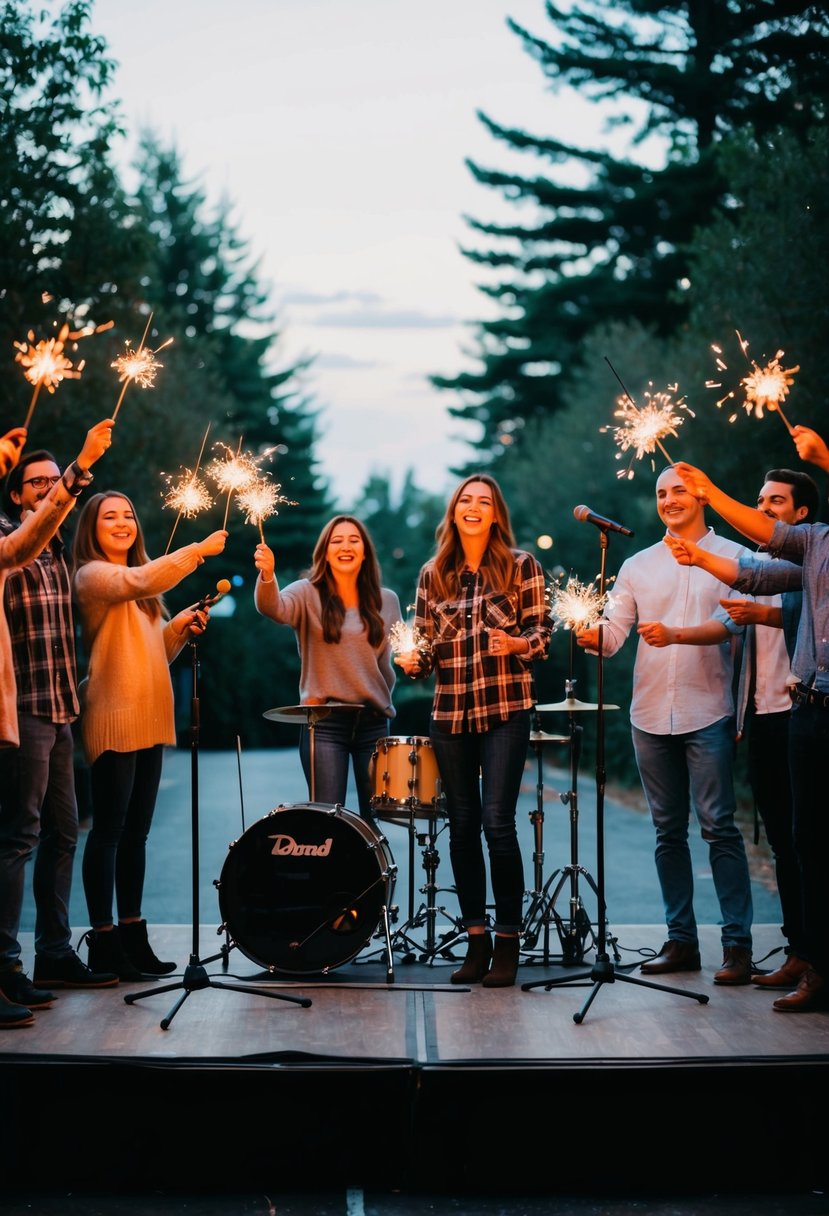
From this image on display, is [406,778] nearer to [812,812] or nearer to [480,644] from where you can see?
[480,644]

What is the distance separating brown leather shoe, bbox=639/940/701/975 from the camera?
5.90m

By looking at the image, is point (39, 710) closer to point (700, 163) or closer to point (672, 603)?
point (672, 603)

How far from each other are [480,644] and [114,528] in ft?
5.44

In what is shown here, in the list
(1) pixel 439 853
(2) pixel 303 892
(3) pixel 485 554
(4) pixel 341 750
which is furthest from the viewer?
(1) pixel 439 853

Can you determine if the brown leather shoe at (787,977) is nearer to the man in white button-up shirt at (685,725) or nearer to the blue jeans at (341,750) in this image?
the man in white button-up shirt at (685,725)

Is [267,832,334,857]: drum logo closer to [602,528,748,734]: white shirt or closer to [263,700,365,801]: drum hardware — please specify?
[263,700,365,801]: drum hardware

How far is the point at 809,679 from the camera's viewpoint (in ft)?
16.6

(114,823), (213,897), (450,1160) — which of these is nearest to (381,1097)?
(450,1160)

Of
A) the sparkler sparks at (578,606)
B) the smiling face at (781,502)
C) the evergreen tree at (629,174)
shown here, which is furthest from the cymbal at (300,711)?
the evergreen tree at (629,174)

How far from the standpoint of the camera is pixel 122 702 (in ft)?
19.0

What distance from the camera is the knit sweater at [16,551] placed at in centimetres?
497

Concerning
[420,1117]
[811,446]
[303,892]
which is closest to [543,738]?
[303,892]

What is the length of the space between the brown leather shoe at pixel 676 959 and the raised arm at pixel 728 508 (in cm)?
190

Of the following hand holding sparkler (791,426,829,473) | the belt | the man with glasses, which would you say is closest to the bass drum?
the man with glasses
